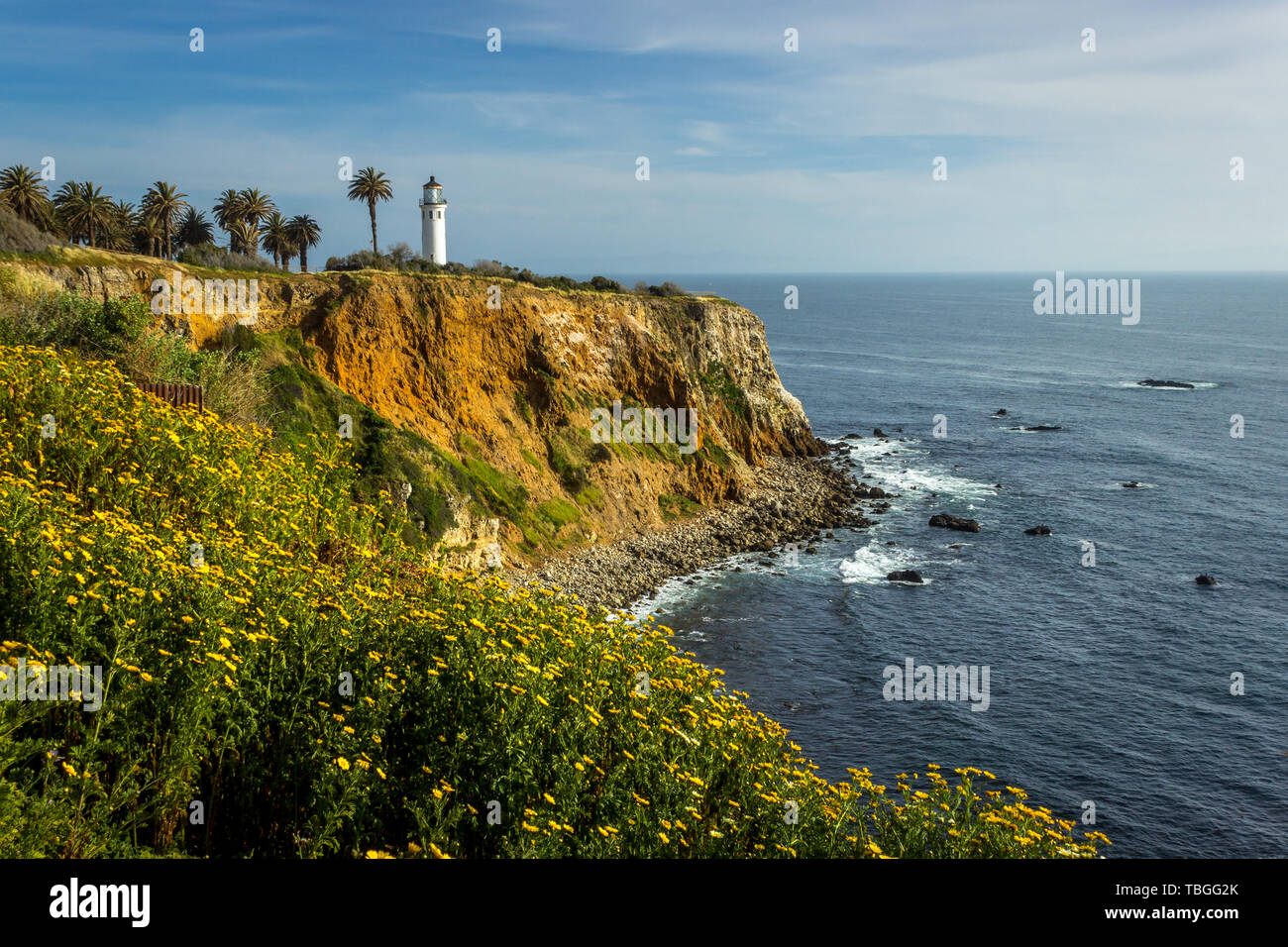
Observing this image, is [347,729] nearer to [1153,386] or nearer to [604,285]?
[604,285]

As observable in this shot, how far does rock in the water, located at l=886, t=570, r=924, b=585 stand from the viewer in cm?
5297

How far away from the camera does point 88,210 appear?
5322 centimetres

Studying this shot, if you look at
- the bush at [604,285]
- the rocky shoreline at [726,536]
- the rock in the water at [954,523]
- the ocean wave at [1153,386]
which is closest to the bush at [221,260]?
the rocky shoreline at [726,536]

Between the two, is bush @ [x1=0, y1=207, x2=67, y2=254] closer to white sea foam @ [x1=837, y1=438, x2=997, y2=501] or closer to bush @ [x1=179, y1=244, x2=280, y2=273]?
bush @ [x1=179, y1=244, x2=280, y2=273]

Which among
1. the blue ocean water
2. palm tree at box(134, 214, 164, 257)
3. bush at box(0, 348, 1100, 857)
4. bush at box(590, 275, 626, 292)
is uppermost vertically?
palm tree at box(134, 214, 164, 257)

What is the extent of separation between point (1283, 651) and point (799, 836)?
144 ft

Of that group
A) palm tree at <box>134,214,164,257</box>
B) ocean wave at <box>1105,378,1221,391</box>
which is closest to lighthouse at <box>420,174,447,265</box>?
palm tree at <box>134,214,164,257</box>

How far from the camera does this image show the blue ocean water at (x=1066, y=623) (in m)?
33.7

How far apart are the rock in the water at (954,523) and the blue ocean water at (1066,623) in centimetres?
76

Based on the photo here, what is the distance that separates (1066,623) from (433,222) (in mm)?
49632

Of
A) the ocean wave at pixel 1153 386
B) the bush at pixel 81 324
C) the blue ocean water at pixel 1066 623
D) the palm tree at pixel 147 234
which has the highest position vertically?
the palm tree at pixel 147 234

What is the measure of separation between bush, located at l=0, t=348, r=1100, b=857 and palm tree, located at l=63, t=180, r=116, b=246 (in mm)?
49033

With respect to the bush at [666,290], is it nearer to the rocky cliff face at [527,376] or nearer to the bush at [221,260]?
the rocky cliff face at [527,376]
